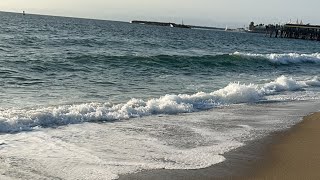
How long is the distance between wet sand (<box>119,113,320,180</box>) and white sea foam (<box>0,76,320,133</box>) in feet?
9.95

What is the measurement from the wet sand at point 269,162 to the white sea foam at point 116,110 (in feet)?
9.95

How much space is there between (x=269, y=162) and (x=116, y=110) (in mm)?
4262

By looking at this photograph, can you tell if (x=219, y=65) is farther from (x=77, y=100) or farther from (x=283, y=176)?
(x=283, y=176)

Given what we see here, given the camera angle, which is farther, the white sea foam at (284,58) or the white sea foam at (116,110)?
the white sea foam at (284,58)

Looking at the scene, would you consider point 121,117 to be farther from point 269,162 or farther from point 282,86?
point 282,86

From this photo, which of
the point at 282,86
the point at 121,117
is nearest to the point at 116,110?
the point at 121,117

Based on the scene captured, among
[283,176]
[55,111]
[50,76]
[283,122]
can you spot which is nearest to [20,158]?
[55,111]

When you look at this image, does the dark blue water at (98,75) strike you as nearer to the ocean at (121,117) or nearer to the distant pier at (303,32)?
the ocean at (121,117)

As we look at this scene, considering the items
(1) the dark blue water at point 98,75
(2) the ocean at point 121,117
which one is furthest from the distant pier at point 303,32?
(2) the ocean at point 121,117

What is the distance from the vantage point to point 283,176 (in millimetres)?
6301

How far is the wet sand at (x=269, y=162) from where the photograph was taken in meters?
6.18

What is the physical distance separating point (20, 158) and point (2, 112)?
2.80m

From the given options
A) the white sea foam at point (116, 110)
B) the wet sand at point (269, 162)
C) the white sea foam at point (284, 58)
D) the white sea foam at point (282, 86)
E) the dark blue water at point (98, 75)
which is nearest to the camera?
the wet sand at point (269, 162)

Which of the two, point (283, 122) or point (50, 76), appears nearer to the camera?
point (283, 122)
